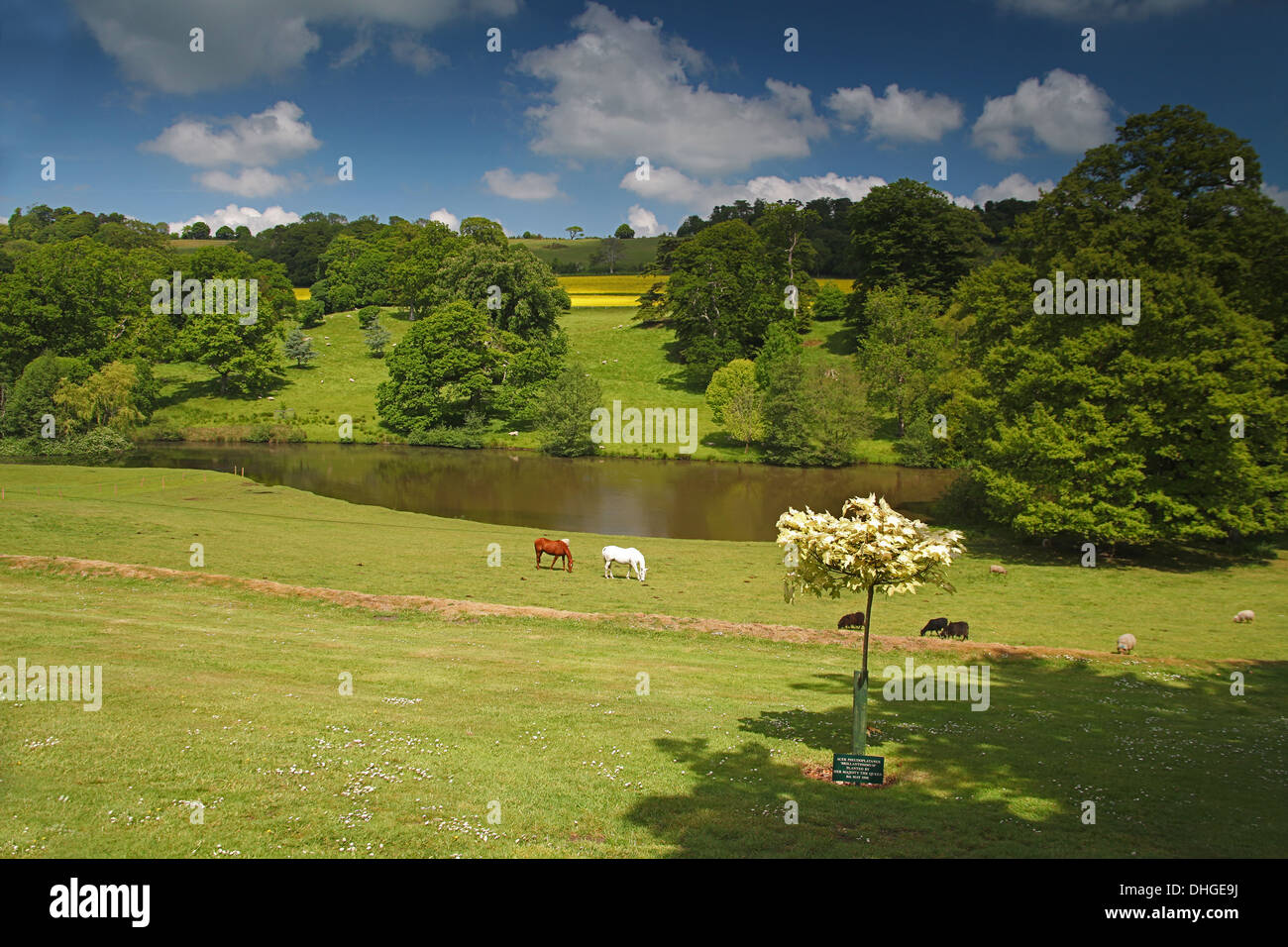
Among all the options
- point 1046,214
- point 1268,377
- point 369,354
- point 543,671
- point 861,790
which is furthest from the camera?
point 369,354

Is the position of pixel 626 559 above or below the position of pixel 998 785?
above

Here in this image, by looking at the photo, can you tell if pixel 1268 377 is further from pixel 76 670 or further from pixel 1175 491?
pixel 76 670

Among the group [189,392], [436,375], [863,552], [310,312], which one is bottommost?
[863,552]

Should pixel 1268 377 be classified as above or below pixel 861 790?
above

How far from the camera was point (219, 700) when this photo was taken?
523 inches

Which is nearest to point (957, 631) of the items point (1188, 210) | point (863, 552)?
point (863, 552)

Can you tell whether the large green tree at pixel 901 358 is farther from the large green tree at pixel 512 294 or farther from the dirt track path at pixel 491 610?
the dirt track path at pixel 491 610

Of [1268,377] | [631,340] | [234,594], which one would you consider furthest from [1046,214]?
[631,340]

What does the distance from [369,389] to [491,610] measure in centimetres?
7312

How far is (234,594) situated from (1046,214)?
40.8 m

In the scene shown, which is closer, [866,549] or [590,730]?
[866,549]

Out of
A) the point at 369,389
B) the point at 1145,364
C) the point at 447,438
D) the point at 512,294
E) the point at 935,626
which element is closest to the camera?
the point at 935,626

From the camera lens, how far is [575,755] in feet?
39.5

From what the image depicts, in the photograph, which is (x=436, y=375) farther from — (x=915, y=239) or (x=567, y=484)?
(x=915, y=239)
